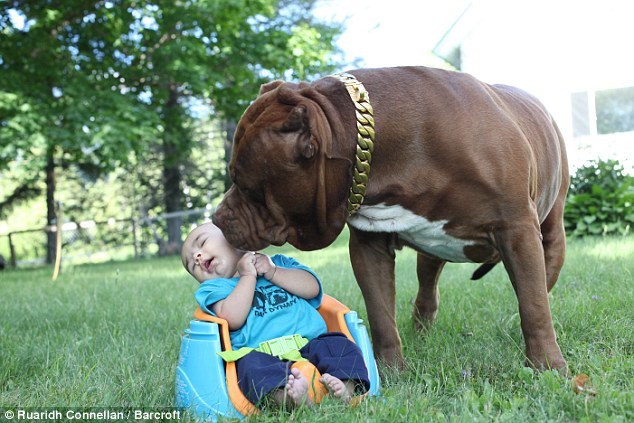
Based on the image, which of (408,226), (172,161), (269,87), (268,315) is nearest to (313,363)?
(268,315)

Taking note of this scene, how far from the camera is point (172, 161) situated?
1653 centimetres

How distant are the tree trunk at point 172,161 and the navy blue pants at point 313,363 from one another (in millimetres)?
12080

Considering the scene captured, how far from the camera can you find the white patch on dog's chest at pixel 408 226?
2732 mm

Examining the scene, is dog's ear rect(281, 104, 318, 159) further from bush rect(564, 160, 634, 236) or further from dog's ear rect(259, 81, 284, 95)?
bush rect(564, 160, 634, 236)

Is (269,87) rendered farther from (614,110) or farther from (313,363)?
(614,110)

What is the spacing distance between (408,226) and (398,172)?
0.91 ft

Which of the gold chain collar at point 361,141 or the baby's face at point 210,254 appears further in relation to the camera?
the baby's face at point 210,254

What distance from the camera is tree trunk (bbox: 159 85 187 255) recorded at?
1468 centimetres

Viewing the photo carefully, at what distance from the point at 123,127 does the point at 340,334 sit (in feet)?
29.1

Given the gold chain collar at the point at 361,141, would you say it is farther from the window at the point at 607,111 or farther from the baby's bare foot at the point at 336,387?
the window at the point at 607,111

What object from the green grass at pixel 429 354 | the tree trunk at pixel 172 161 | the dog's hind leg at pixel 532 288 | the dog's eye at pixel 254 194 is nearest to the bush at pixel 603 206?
the green grass at pixel 429 354

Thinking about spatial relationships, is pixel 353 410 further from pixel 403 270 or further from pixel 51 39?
pixel 51 39

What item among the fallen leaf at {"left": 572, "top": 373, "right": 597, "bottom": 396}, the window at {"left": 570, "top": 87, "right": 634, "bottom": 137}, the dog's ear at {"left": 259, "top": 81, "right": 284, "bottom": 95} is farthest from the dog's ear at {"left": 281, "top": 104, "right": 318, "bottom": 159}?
the window at {"left": 570, "top": 87, "right": 634, "bottom": 137}

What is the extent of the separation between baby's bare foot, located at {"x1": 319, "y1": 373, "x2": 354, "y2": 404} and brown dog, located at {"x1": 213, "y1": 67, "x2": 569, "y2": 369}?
0.58 meters
